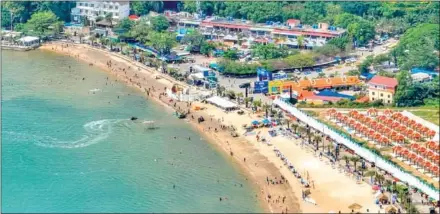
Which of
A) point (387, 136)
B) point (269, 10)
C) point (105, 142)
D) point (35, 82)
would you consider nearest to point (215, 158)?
point (105, 142)

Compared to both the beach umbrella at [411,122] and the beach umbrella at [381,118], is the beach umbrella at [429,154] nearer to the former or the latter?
the beach umbrella at [411,122]

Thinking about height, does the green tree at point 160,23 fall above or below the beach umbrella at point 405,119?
above

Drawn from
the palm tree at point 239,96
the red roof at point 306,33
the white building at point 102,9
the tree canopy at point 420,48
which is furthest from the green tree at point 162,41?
the tree canopy at point 420,48

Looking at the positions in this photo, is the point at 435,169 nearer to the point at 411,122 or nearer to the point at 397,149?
the point at 397,149

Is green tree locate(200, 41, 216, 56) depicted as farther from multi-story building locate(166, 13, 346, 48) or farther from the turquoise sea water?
the turquoise sea water

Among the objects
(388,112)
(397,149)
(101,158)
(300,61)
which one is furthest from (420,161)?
(300,61)
